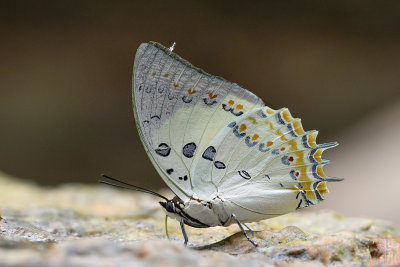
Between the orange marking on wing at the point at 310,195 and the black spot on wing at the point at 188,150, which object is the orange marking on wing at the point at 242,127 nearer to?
the black spot on wing at the point at 188,150

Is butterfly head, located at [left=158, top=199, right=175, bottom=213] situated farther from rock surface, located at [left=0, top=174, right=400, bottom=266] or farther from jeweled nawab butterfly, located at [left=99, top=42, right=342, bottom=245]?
rock surface, located at [left=0, top=174, right=400, bottom=266]

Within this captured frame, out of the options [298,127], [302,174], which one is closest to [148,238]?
[302,174]

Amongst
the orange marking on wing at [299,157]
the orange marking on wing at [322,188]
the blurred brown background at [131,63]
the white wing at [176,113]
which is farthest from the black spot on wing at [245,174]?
the blurred brown background at [131,63]

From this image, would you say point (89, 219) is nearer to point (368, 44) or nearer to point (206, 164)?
point (206, 164)

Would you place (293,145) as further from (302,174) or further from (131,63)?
(131,63)

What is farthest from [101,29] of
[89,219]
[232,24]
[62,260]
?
[62,260]

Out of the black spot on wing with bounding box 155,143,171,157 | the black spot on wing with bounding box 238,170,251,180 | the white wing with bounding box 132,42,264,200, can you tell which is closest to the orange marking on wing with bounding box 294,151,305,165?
the black spot on wing with bounding box 238,170,251,180
